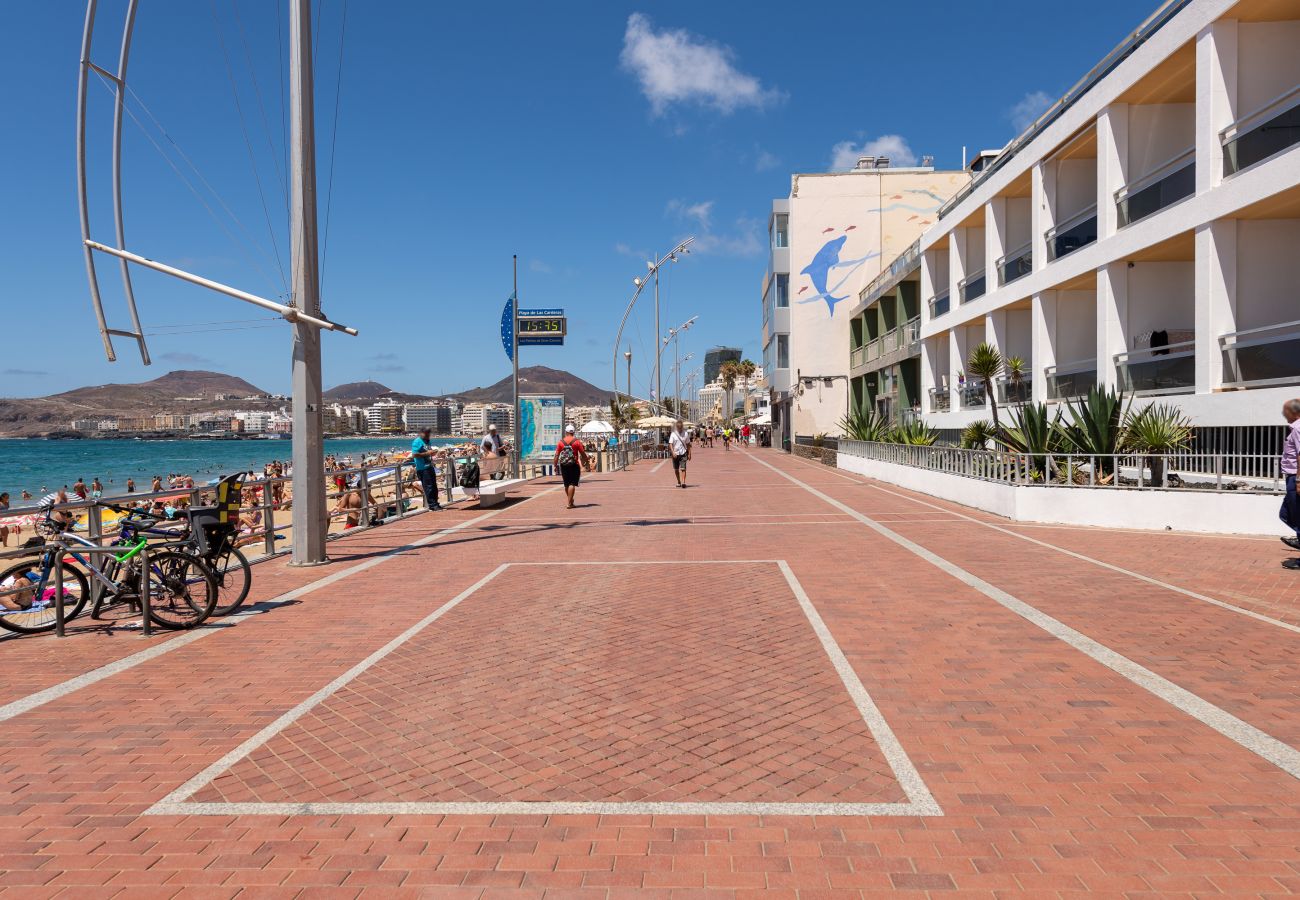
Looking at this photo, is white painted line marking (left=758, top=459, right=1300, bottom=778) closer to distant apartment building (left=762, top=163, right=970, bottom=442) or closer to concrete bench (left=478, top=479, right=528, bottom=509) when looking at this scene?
concrete bench (left=478, top=479, right=528, bottom=509)

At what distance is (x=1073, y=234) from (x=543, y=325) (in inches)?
727

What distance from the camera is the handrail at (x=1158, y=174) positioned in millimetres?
15510

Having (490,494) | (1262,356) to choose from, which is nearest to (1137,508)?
(1262,356)

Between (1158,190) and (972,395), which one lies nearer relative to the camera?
(1158,190)

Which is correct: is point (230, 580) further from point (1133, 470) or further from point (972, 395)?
point (972, 395)

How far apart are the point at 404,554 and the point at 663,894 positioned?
29.4 ft

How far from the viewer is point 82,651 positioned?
6.46 metres

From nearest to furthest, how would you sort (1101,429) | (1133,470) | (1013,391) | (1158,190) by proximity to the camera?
(1133,470)
(1101,429)
(1158,190)
(1013,391)

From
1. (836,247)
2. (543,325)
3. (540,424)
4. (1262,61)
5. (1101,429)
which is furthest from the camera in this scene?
(836,247)

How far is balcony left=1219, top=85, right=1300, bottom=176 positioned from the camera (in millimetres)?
12820

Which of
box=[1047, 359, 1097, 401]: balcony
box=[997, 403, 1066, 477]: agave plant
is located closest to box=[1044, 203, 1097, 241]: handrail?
box=[1047, 359, 1097, 401]: balcony

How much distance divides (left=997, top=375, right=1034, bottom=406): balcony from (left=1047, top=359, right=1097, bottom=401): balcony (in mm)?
853

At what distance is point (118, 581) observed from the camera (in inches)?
281

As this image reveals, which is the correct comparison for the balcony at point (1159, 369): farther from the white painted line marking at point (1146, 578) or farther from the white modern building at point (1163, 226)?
the white painted line marking at point (1146, 578)
